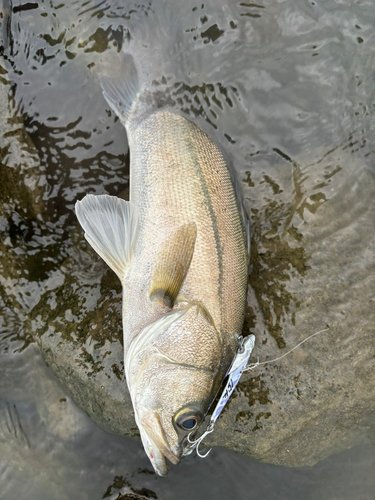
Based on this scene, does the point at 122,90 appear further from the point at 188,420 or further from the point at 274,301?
the point at 188,420

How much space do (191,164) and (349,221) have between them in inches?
62.5

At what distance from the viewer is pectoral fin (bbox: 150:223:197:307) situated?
2660 mm

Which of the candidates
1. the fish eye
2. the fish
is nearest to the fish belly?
the fish

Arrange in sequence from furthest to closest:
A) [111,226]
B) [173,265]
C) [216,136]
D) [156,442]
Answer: [216,136] → [111,226] → [173,265] → [156,442]

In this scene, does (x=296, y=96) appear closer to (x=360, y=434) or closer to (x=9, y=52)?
(x=9, y=52)

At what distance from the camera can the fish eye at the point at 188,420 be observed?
2.41 meters

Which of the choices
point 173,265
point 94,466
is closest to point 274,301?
point 173,265

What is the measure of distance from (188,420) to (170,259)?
109cm

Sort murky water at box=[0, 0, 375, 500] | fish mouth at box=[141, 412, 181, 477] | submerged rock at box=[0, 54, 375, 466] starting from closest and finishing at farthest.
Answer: fish mouth at box=[141, 412, 181, 477]
submerged rock at box=[0, 54, 375, 466]
murky water at box=[0, 0, 375, 500]

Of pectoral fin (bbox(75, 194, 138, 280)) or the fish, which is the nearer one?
the fish

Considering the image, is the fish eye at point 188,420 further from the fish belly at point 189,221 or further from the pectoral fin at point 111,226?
the pectoral fin at point 111,226

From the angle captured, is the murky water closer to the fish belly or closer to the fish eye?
the fish belly

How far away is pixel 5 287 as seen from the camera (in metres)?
3.54

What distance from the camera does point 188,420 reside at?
2.43m
